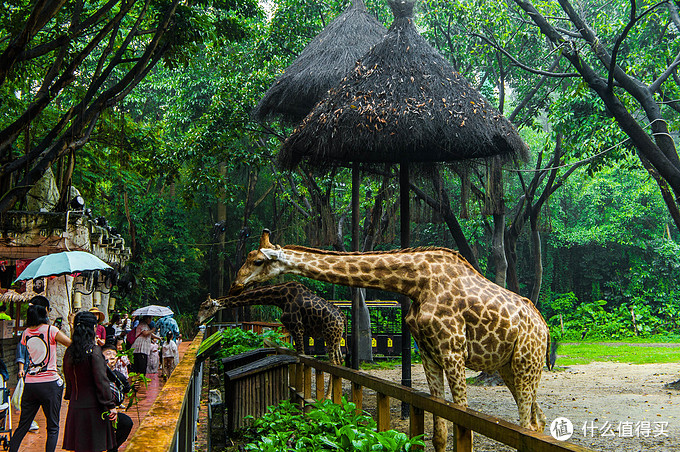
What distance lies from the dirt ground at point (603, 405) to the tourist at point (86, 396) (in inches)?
144

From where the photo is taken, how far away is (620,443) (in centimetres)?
835

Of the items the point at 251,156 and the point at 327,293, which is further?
the point at 327,293

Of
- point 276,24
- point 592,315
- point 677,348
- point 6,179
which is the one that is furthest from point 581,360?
point 6,179

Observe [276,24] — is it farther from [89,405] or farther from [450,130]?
[89,405]

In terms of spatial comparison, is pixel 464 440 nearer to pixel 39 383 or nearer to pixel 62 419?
pixel 39 383

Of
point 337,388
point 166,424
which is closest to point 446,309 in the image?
point 337,388

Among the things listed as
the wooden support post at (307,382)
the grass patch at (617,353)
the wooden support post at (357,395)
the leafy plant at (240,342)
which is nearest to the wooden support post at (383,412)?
the wooden support post at (357,395)

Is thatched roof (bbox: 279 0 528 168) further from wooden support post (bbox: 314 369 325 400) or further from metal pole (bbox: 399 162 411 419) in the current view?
wooden support post (bbox: 314 369 325 400)

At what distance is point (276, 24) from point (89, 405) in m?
13.8

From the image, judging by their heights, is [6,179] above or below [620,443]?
above

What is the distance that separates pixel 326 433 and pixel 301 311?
5.86 metres

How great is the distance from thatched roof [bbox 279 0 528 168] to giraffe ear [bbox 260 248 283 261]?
2674 mm

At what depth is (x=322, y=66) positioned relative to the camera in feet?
41.5

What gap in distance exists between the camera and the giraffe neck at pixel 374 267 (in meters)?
5.87
